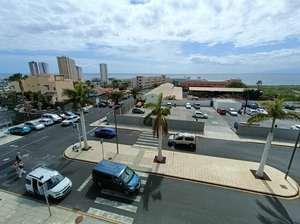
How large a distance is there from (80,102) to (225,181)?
604 inches

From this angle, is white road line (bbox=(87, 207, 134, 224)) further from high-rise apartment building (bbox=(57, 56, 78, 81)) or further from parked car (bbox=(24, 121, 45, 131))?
high-rise apartment building (bbox=(57, 56, 78, 81))

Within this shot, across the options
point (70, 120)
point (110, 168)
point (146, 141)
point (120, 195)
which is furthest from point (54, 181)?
point (70, 120)

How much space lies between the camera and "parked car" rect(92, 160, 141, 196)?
955 cm

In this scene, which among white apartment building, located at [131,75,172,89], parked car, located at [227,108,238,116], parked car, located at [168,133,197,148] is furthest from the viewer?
white apartment building, located at [131,75,172,89]

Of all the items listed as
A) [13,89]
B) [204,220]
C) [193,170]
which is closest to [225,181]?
[193,170]

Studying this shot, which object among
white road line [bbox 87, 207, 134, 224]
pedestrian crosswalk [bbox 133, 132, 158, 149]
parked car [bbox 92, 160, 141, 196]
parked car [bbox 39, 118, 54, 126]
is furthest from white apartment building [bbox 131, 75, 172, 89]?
white road line [bbox 87, 207, 134, 224]

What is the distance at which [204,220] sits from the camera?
8008 millimetres

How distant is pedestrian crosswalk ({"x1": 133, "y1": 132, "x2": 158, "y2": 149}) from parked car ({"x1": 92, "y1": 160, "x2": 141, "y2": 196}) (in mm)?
6862

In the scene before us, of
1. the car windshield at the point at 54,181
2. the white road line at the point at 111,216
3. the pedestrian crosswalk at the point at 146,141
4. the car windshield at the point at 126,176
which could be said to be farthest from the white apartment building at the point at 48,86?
the white road line at the point at 111,216

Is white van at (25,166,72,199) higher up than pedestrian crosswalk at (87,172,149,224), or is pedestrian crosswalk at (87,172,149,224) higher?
white van at (25,166,72,199)

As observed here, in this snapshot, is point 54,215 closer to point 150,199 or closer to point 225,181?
point 150,199

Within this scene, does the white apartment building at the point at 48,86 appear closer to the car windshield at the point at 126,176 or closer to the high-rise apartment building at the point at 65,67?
the car windshield at the point at 126,176

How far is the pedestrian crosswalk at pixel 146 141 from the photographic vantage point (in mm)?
17375

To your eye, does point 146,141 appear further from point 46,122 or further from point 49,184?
point 46,122
